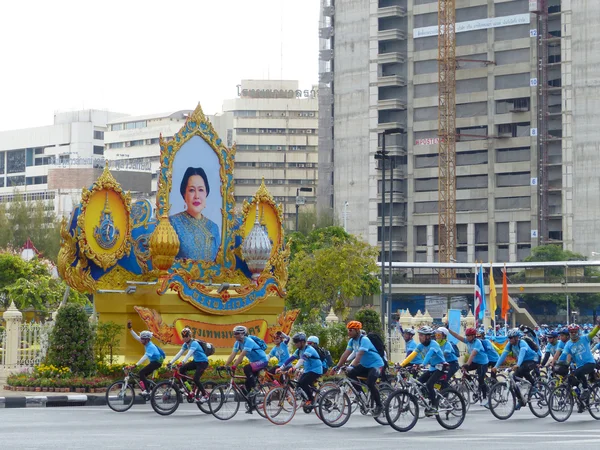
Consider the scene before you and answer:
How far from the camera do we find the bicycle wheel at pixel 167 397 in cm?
A: 2255

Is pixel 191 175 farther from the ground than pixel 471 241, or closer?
closer

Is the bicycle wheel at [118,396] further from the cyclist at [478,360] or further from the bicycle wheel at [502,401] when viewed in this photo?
the bicycle wheel at [502,401]

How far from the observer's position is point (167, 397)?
22.7m

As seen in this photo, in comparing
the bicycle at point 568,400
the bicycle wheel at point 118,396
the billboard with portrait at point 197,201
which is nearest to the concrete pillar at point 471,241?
the billboard with portrait at point 197,201

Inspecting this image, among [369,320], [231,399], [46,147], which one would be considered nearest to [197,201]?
[369,320]

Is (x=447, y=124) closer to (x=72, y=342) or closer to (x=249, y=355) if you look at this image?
(x=72, y=342)

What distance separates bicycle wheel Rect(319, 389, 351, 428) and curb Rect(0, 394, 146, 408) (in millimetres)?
5871

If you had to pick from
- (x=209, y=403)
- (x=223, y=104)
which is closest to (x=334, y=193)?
(x=223, y=104)

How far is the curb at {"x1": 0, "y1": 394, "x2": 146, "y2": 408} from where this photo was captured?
82.3ft

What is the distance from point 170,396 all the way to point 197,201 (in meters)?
10.3

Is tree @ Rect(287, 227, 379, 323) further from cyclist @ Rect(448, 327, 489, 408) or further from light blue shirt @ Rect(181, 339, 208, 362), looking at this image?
light blue shirt @ Rect(181, 339, 208, 362)

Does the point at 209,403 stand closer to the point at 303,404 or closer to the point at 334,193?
the point at 303,404

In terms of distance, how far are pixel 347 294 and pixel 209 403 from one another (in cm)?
4126

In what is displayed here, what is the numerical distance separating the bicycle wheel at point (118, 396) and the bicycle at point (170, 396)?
0.86 metres
